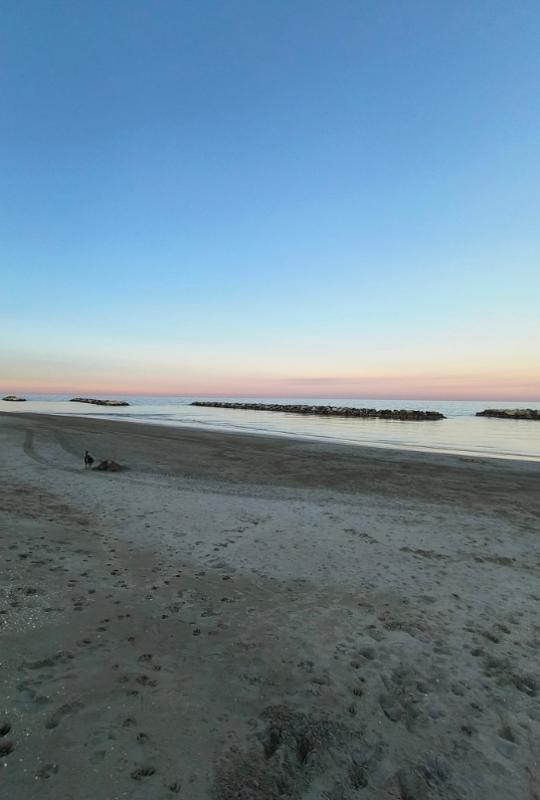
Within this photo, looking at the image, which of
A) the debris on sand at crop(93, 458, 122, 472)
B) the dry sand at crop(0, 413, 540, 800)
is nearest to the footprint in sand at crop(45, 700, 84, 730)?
the dry sand at crop(0, 413, 540, 800)

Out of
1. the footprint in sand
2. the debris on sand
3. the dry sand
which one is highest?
the debris on sand

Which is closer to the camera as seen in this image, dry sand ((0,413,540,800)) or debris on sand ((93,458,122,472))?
dry sand ((0,413,540,800))

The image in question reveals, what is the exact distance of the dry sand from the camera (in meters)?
3.11

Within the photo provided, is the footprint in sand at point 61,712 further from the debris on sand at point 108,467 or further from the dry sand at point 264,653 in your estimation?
the debris on sand at point 108,467

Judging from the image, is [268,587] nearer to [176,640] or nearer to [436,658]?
[176,640]

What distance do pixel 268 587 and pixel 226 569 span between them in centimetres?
90

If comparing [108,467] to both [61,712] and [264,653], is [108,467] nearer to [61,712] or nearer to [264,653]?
[264,653]

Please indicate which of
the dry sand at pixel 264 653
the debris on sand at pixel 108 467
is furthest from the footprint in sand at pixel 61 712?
the debris on sand at pixel 108 467

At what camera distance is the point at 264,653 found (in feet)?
14.8

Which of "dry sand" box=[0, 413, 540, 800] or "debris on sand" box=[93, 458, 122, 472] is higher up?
"debris on sand" box=[93, 458, 122, 472]

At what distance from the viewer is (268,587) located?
6305 millimetres

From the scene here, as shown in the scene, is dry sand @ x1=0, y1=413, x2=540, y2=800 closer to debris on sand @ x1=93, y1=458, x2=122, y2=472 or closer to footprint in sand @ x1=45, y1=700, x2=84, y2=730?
footprint in sand @ x1=45, y1=700, x2=84, y2=730

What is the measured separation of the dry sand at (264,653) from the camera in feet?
10.2

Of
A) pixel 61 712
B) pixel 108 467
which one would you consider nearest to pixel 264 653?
pixel 61 712
